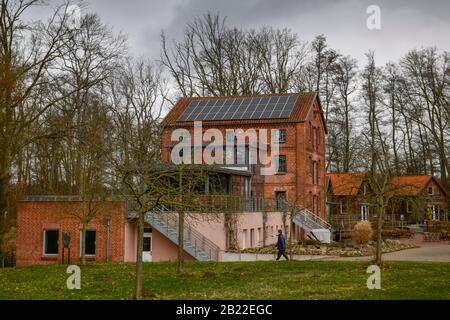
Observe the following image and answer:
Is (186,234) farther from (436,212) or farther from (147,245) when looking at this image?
(436,212)

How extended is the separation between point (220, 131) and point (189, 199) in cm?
2944

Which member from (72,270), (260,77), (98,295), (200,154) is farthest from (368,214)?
(98,295)

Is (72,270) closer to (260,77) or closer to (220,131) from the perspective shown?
(220,131)

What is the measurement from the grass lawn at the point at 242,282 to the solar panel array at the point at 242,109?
24314 millimetres

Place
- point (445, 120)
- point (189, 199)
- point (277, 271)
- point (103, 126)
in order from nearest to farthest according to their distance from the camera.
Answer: point (189, 199), point (277, 271), point (103, 126), point (445, 120)

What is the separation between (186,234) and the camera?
3091 centimetres

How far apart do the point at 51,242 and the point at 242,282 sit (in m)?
16.5

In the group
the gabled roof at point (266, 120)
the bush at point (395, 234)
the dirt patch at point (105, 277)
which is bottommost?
the dirt patch at point (105, 277)

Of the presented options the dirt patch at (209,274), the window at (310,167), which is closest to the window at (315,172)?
the window at (310,167)

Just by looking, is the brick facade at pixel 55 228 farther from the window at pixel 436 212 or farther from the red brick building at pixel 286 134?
A: the window at pixel 436 212

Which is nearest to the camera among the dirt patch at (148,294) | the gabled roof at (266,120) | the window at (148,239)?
the dirt patch at (148,294)

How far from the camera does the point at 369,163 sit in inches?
923

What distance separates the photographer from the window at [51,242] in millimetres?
31609

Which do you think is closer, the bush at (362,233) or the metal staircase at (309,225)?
the bush at (362,233)
